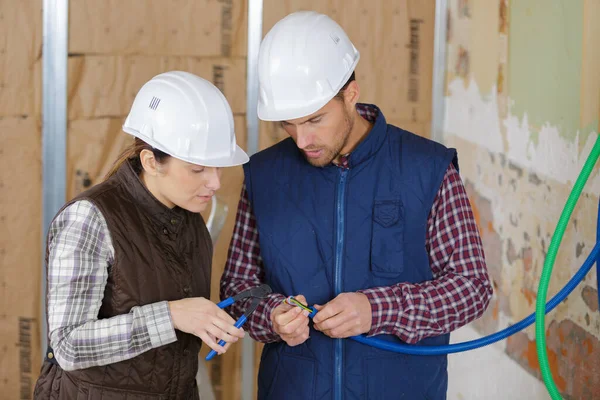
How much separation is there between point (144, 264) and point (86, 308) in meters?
0.17

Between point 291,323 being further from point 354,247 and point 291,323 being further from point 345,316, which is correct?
point 354,247

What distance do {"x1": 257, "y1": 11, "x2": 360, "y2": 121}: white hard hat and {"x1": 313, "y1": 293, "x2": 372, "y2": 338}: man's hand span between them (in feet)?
1.50

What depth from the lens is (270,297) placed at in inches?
79.7

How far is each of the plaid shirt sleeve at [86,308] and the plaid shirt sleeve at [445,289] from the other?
526 millimetres

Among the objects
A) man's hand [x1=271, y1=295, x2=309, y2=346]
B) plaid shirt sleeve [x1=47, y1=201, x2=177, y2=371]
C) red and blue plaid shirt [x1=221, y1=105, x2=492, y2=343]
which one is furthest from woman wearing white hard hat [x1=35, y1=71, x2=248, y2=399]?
red and blue plaid shirt [x1=221, y1=105, x2=492, y2=343]

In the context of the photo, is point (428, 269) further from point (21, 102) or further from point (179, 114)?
point (21, 102)

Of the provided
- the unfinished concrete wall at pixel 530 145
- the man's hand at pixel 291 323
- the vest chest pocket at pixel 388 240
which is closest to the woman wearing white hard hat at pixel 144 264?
the man's hand at pixel 291 323

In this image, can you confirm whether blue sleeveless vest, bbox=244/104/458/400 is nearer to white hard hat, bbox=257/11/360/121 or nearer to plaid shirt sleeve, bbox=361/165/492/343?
plaid shirt sleeve, bbox=361/165/492/343

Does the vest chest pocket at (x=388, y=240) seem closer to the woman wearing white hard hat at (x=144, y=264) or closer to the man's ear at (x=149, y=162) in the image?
the woman wearing white hard hat at (x=144, y=264)

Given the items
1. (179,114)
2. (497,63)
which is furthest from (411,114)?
(179,114)

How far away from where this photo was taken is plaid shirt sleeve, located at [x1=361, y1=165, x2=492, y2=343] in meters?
1.94

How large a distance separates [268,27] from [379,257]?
5.14ft

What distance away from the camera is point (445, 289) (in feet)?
6.45

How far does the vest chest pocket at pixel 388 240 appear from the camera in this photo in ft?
6.53
